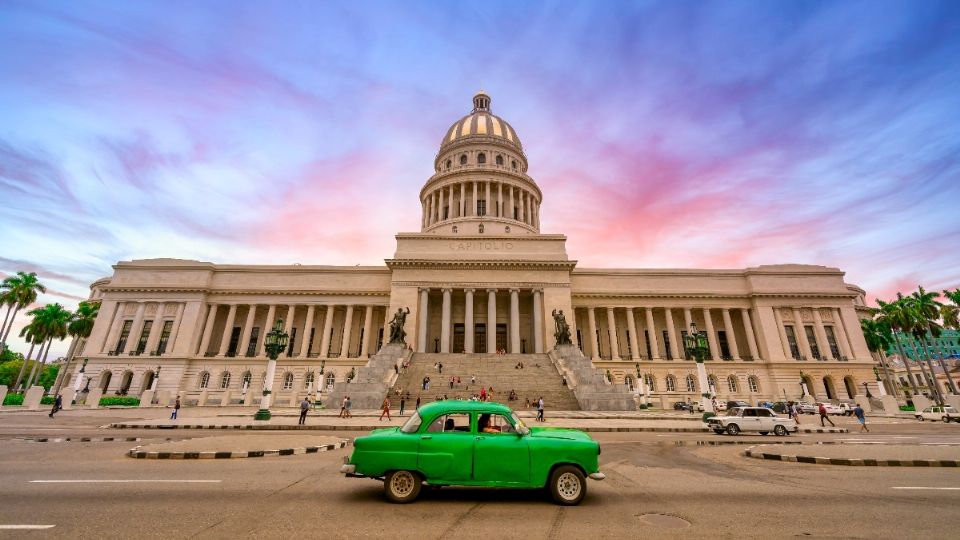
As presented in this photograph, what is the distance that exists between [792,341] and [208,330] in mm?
71020

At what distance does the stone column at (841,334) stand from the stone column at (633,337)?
23.4 metres

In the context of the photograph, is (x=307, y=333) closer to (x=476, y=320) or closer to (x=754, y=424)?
(x=476, y=320)

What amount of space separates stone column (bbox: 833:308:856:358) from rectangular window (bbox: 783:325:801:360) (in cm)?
479

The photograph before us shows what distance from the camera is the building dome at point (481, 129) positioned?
67.2 m

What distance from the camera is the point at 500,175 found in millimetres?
61969

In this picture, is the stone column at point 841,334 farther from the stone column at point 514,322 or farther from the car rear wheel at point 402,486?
the car rear wheel at point 402,486

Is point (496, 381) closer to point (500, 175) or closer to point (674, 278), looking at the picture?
point (674, 278)

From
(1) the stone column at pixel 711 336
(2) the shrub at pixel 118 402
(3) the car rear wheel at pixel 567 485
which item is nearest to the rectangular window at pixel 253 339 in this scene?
(2) the shrub at pixel 118 402

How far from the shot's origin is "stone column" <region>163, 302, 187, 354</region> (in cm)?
4754

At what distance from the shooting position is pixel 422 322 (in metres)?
45.2

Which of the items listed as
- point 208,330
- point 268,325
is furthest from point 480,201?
point 208,330

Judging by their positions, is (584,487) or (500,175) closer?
(584,487)

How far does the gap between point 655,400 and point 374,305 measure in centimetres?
3399

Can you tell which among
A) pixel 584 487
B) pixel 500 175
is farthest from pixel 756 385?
pixel 584 487
